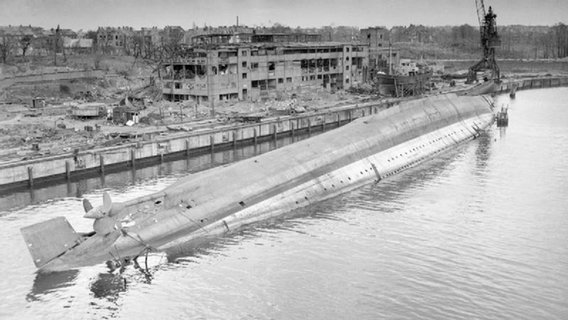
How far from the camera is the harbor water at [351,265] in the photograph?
24266mm

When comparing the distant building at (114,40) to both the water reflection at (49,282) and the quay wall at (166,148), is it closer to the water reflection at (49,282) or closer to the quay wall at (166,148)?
the quay wall at (166,148)

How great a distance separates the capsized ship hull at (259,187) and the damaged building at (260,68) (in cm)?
2909

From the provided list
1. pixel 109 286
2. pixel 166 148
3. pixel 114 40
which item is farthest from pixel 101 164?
pixel 114 40

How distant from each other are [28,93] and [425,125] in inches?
2143

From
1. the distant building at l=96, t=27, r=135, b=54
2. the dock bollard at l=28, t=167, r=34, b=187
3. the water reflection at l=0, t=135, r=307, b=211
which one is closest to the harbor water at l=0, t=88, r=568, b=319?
the water reflection at l=0, t=135, r=307, b=211

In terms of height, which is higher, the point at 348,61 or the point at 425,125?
the point at 348,61

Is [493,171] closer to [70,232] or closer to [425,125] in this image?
[425,125]

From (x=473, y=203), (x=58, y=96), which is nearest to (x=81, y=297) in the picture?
(x=473, y=203)

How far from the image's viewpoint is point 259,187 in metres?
36.6

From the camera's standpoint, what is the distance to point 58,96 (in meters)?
83.3

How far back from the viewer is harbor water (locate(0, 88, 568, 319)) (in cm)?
2427

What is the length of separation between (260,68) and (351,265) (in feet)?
195

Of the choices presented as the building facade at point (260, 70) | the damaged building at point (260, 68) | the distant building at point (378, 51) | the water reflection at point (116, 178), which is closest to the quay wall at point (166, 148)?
the water reflection at point (116, 178)

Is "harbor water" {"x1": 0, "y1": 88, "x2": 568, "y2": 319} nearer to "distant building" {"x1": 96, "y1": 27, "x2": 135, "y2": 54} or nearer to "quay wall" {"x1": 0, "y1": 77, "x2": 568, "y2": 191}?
"quay wall" {"x1": 0, "y1": 77, "x2": 568, "y2": 191}
